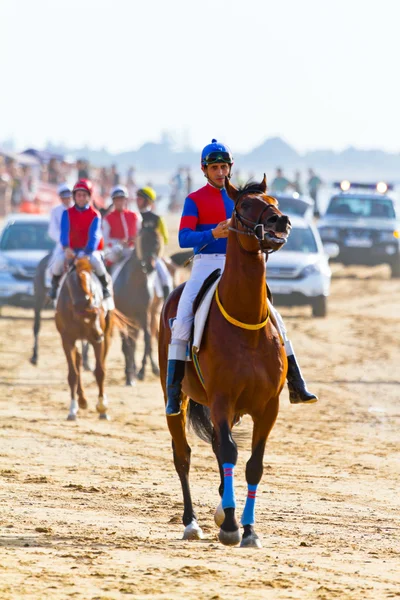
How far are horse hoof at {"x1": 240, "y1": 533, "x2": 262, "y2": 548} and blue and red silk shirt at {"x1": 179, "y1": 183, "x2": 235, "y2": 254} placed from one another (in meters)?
2.02

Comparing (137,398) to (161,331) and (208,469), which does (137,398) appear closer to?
(208,469)

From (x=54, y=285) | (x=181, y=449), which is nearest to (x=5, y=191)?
(x=54, y=285)

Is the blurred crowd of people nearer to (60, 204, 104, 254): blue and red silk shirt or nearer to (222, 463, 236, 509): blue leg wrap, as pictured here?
(60, 204, 104, 254): blue and red silk shirt

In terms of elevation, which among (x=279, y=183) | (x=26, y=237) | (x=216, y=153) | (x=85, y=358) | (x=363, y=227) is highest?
(x=216, y=153)

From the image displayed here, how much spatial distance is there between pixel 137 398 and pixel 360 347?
20.9ft

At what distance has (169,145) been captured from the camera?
131 m

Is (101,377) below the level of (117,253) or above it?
below

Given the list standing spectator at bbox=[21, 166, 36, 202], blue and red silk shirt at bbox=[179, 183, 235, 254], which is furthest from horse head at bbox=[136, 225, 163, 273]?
standing spectator at bbox=[21, 166, 36, 202]

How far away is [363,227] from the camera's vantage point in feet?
104

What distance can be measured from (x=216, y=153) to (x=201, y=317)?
46.1 inches

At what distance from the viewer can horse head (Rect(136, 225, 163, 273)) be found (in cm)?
1748

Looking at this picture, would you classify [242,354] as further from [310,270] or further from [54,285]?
[310,270]

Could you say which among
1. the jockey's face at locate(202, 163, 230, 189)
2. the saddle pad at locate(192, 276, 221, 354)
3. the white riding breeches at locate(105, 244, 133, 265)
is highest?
the jockey's face at locate(202, 163, 230, 189)

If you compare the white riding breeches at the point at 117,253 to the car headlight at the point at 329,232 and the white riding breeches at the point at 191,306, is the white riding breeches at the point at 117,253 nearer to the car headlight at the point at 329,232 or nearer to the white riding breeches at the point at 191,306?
the white riding breeches at the point at 191,306
